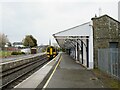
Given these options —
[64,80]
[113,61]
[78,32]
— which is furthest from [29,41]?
[64,80]

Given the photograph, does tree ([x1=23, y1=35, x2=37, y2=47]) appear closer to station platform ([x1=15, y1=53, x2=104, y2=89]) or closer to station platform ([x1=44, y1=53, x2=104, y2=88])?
station platform ([x1=15, y1=53, x2=104, y2=89])

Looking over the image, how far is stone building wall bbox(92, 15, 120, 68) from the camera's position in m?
27.0

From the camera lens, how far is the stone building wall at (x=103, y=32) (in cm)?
2698

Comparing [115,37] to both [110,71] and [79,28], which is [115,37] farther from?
Result: [110,71]

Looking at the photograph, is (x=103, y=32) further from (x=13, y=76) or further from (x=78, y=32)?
(x=13, y=76)

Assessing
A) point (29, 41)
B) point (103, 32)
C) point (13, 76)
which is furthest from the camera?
point (29, 41)

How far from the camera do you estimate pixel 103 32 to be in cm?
2711

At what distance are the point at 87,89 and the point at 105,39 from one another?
1455cm

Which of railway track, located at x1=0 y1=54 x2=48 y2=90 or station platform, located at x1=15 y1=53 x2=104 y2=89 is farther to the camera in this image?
railway track, located at x1=0 y1=54 x2=48 y2=90

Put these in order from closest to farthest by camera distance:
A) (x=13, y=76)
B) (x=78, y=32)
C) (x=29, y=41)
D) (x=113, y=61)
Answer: (x=113, y=61) → (x=13, y=76) → (x=78, y=32) → (x=29, y=41)

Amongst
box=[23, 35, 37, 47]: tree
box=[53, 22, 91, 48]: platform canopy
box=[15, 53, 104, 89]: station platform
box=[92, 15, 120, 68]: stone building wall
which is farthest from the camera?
box=[23, 35, 37, 47]: tree

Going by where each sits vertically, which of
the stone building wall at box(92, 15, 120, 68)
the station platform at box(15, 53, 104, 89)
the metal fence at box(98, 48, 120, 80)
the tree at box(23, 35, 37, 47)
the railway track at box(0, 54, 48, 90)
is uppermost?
the tree at box(23, 35, 37, 47)

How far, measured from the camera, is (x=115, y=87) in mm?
13664

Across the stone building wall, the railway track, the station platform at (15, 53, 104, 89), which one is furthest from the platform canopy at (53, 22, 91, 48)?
the station platform at (15, 53, 104, 89)
